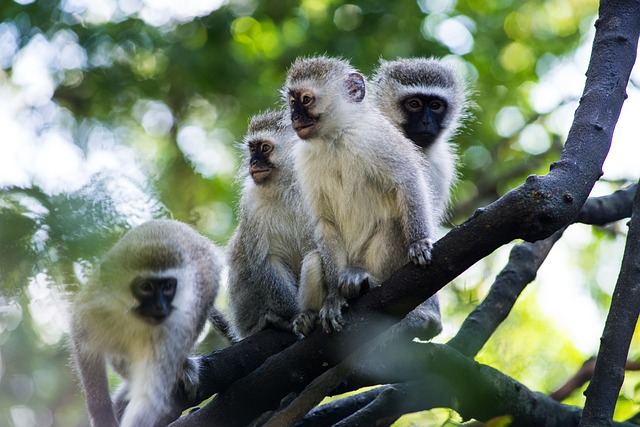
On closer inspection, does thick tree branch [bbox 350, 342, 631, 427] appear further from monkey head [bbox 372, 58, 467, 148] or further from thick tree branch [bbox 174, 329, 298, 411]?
monkey head [bbox 372, 58, 467, 148]

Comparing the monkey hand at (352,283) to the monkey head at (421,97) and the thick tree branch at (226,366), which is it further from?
the monkey head at (421,97)

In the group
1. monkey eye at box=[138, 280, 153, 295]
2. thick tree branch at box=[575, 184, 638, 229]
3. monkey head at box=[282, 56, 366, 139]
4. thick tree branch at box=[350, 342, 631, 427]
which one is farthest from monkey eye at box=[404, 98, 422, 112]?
monkey eye at box=[138, 280, 153, 295]

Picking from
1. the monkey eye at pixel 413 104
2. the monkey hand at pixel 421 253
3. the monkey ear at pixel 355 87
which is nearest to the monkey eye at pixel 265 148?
the monkey ear at pixel 355 87

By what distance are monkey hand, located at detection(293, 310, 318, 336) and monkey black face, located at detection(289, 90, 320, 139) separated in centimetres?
105

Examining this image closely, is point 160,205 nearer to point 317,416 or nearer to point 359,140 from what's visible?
point 359,140

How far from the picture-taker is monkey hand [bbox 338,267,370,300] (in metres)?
4.07

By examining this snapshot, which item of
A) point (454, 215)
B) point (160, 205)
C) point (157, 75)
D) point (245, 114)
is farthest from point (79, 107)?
point (160, 205)

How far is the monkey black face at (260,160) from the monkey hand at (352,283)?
4.54 ft

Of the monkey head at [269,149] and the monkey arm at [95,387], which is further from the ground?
the monkey head at [269,149]

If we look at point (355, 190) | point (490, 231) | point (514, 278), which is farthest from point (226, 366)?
point (514, 278)

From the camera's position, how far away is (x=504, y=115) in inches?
378

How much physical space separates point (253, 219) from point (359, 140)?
112 cm

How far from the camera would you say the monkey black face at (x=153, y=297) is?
4152 millimetres

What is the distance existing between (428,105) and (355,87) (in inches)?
55.7
